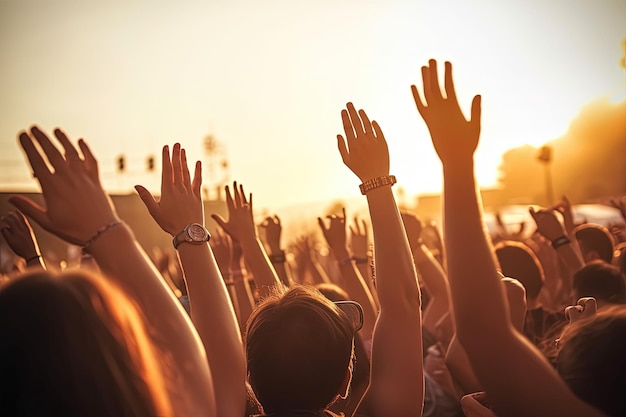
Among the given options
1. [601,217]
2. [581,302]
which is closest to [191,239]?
[581,302]

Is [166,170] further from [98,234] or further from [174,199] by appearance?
[98,234]

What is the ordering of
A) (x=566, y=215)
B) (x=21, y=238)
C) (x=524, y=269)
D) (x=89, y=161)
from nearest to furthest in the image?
(x=89, y=161), (x=21, y=238), (x=524, y=269), (x=566, y=215)

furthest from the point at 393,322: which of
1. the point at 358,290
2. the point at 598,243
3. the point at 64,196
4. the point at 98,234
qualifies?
the point at 598,243

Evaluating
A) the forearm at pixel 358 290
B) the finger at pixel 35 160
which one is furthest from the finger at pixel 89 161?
the forearm at pixel 358 290

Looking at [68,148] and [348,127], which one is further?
[348,127]

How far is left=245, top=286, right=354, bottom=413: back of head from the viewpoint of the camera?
205 centimetres

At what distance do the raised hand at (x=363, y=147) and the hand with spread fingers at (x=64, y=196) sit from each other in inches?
39.9

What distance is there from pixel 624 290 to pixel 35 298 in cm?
382

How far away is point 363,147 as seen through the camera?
243 centimetres

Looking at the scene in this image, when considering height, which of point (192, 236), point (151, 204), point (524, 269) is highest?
point (151, 204)

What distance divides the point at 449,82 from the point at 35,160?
Result: 1237 millimetres

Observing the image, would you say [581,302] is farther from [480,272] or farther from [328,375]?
[328,375]

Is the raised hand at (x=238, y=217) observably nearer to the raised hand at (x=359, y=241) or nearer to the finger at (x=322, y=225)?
the finger at (x=322, y=225)

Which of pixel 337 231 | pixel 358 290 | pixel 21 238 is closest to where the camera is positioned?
pixel 21 238
